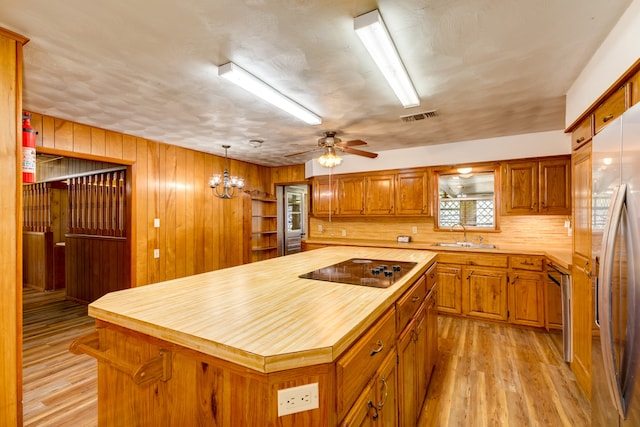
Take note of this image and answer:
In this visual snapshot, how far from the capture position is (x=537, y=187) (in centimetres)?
384

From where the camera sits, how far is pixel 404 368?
1667 mm

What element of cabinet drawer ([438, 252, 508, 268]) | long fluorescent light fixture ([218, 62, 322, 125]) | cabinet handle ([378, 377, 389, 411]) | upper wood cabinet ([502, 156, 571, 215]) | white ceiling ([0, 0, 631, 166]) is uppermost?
white ceiling ([0, 0, 631, 166])

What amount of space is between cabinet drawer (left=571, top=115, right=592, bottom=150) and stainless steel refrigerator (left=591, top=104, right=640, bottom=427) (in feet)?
2.93

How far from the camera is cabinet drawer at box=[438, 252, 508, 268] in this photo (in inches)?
148

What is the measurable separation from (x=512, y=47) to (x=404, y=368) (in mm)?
2129

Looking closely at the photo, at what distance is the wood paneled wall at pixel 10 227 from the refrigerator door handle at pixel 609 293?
3.10 meters

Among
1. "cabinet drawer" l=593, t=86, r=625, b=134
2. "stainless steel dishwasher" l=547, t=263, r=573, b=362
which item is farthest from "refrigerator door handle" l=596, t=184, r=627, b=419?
"stainless steel dishwasher" l=547, t=263, r=573, b=362

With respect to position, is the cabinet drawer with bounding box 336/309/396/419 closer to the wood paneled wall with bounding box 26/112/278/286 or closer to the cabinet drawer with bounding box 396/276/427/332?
the cabinet drawer with bounding box 396/276/427/332

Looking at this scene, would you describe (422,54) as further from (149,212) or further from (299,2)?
(149,212)

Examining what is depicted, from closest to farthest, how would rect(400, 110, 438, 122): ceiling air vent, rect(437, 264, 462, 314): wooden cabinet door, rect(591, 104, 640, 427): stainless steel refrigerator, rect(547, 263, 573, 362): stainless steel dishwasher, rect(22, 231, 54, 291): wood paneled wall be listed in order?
1. rect(591, 104, 640, 427): stainless steel refrigerator
2. rect(547, 263, 573, 362): stainless steel dishwasher
3. rect(400, 110, 438, 122): ceiling air vent
4. rect(437, 264, 462, 314): wooden cabinet door
5. rect(22, 231, 54, 291): wood paneled wall

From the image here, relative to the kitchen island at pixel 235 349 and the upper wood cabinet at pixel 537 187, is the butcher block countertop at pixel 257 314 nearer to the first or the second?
the kitchen island at pixel 235 349

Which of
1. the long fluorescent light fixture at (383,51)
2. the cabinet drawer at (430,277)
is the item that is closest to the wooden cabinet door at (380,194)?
the cabinet drawer at (430,277)

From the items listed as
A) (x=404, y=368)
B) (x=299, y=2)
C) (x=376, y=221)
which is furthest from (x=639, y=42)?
(x=376, y=221)

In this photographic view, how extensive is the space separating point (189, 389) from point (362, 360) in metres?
0.65
